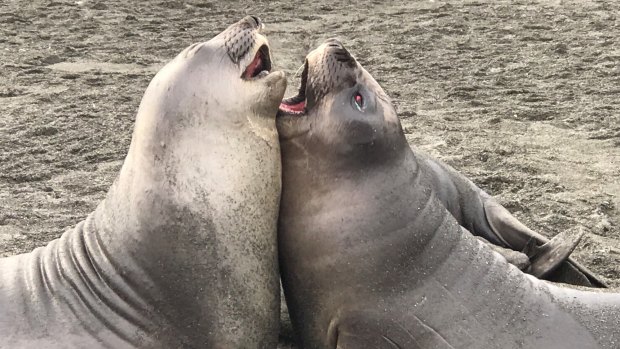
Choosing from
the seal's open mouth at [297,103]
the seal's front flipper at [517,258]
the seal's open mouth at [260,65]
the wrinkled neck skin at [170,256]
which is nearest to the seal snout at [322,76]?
the seal's open mouth at [297,103]

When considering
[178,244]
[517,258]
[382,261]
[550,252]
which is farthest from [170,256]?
[550,252]

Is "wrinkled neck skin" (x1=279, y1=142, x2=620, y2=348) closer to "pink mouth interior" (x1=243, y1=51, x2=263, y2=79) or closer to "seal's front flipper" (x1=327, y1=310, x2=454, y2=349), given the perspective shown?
"seal's front flipper" (x1=327, y1=310, x2=454, y2=349)

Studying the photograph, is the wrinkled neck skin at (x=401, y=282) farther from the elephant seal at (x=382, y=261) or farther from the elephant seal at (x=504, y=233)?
the elephant seal at (x=504, y=233)

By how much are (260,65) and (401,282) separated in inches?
41.3

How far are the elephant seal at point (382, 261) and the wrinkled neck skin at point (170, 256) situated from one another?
0.14 m

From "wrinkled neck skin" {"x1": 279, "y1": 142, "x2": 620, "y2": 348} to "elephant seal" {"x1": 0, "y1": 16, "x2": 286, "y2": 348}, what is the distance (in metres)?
0.13

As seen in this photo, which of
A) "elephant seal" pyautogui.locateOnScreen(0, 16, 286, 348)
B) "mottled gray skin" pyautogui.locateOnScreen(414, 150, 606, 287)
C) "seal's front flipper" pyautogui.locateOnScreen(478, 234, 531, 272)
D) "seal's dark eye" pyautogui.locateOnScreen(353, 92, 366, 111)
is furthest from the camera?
"mottled gray skin" pyautogui.locateOnScreen(414, 150, 606, 287)

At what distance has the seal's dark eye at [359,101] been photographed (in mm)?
3612

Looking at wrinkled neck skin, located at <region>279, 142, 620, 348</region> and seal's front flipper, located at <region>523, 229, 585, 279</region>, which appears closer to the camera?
wrinkled neck skin, located at <region>279, 142, 620, 348</region>

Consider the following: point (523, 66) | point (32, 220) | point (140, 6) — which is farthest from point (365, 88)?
point (140, 6)

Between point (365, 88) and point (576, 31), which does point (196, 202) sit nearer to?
point (365, 88)

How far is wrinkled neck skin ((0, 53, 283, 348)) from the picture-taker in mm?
3291

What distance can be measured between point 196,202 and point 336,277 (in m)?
0.56

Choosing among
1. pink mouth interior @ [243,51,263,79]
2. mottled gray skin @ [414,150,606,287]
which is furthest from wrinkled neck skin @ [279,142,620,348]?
mottled gray skin @ [414,150,606,287]
